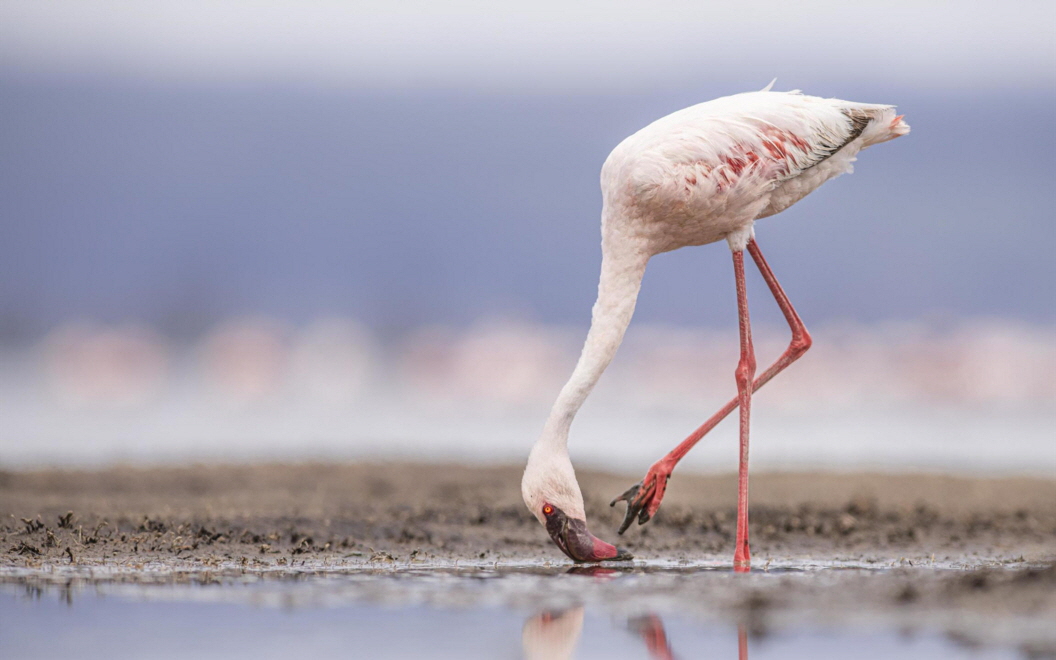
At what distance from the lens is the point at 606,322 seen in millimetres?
8672

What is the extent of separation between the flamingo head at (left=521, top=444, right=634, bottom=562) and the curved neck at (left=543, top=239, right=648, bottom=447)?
308mm

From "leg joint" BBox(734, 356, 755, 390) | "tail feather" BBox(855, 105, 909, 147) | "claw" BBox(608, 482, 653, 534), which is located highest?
"tail feather" BBox(855, 105, 909, 147)

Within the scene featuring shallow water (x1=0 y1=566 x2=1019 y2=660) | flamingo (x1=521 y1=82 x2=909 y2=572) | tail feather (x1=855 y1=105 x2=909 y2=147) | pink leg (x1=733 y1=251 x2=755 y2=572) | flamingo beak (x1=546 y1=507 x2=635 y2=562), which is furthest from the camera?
tail feather (x1=855 y1=105 x2=909 y2=147)

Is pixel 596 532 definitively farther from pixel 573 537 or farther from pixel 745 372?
pixel 573 537

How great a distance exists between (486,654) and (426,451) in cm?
1244

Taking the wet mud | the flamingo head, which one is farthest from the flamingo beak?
the wet mud

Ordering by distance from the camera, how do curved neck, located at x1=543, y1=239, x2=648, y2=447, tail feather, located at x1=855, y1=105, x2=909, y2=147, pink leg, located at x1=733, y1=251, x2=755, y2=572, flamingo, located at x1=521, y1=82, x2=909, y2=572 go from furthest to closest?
tail feather, located at x1=855, y1=105, x2=909, y2=147 → pink leg, located at x1=733, y1=251, x2=755, y2=572 → curved neck, located at x1=543, y1=239, x2=648, y2=447 → flamingo, located at x1=521, y1=82, x2=909, y2=572

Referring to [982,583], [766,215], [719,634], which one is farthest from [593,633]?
[766,215]

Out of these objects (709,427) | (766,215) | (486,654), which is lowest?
(486,654)

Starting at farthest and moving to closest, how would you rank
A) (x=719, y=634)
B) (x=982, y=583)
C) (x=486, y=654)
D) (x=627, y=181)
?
(x=627, y=181), (x=982, y=583), (x=719, y=634), (x=486, y=654)

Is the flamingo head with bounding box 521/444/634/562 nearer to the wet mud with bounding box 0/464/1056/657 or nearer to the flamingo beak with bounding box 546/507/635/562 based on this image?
the flamingo beak with bounding box 546/507/635/562

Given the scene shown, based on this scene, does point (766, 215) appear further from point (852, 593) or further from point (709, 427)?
point (852, 593)

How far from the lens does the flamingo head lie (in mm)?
8055

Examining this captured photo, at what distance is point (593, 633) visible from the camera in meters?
5.45
